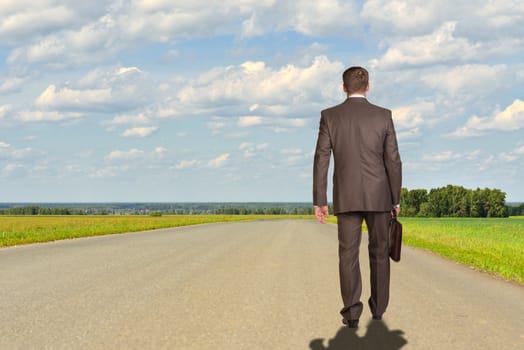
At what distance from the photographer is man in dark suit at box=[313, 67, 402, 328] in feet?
18.7

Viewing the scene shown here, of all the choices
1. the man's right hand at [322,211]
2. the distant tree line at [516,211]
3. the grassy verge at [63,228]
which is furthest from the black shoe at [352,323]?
the distant tree line at [516,211]

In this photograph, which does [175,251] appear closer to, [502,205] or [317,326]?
[317,326]

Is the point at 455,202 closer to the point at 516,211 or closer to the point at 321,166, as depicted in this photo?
the point at 516,211

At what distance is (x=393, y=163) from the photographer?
576cm

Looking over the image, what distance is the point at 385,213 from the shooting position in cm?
579

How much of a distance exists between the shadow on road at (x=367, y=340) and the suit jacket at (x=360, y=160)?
3.87ft

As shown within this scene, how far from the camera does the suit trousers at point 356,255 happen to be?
5727 millimetres

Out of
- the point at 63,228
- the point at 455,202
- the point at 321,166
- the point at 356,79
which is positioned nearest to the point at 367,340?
the point at 321,166

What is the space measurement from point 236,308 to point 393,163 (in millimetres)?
2628

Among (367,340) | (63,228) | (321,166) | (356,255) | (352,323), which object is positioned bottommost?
(367,340)

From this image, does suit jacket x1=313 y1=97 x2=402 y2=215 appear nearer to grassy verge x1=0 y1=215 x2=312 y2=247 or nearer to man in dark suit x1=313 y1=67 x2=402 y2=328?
man in dark suit x1=313 y1=67 x2=402 y2=328

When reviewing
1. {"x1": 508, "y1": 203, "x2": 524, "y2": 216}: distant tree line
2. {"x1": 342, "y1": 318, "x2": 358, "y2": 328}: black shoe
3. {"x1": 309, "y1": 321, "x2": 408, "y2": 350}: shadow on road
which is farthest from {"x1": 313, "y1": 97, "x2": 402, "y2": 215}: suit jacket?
{"x1": 508, "y1": 203, "x2": 524, "y2": 216}: distant tree line

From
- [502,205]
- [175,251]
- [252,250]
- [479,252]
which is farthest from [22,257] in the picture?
[502,205]

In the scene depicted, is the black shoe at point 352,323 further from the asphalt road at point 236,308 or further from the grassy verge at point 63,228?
the grassy verge at point 63,228
